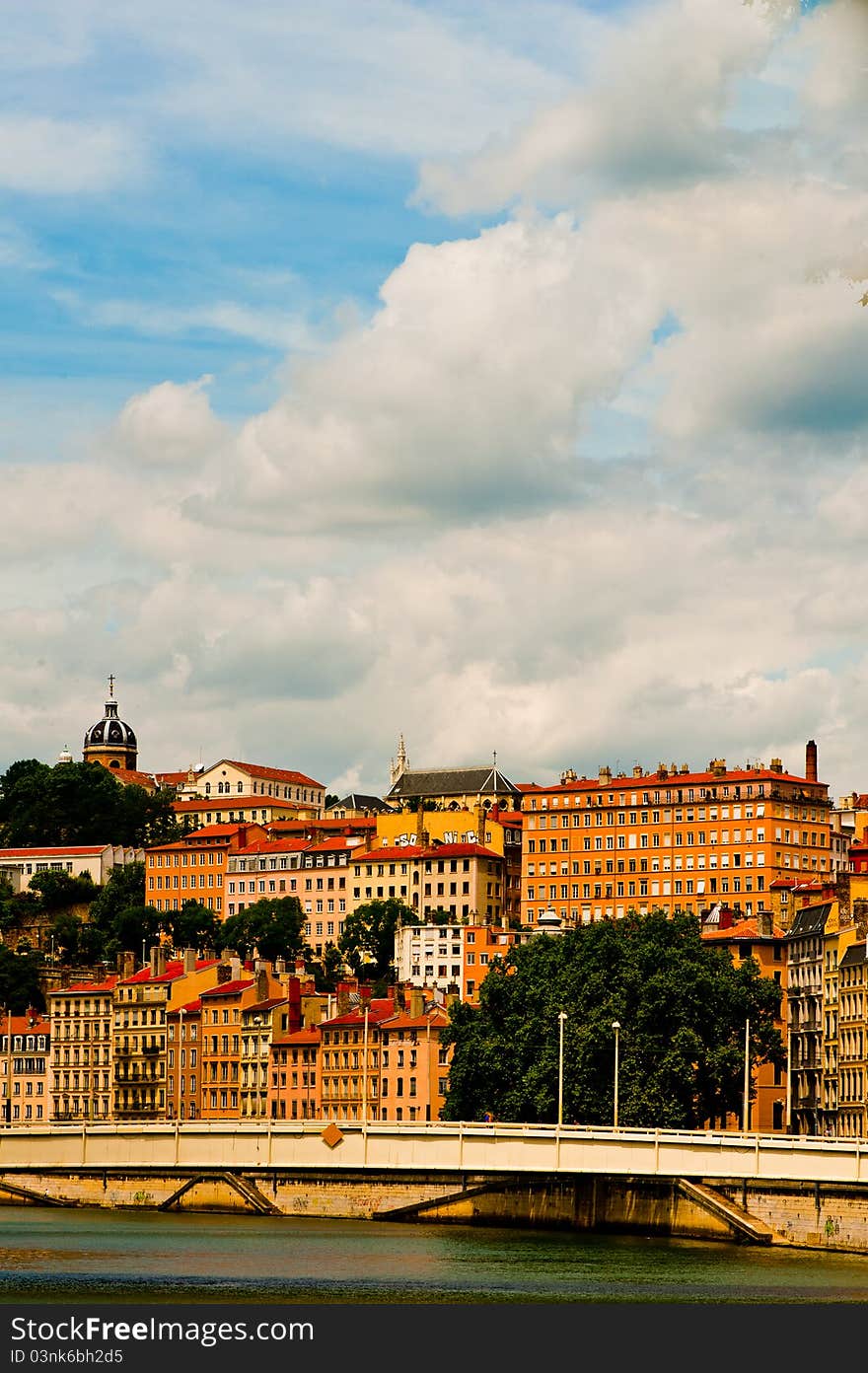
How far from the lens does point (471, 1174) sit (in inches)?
4080

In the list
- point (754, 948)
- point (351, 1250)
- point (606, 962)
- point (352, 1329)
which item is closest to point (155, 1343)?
point (352, 1329)

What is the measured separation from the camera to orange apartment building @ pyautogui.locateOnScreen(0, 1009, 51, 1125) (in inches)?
6747

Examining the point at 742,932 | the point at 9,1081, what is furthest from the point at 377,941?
the point at 742,932

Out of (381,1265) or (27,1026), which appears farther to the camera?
(27,1026)

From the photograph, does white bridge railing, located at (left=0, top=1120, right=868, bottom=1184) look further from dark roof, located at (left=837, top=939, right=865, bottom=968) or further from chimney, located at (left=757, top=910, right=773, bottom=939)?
chimney, located at (left=757, top=910, right=773, bottom=939)

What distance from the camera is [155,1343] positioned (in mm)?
53438

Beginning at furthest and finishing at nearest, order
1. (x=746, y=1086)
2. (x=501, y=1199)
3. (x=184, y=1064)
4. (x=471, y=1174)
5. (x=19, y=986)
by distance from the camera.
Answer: (x=19, y=986), (x=184, y=1064), (x=746, y=1086), (x=501, y=1199), (x=471, y=1174)

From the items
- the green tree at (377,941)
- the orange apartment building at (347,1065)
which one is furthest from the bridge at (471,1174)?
the green tree at (377,941)

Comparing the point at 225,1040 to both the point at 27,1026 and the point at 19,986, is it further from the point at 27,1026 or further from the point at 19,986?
the point at 19,986

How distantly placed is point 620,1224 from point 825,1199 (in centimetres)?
1159

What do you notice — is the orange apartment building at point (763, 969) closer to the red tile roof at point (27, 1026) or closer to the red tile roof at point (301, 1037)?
the red tile roof at point (301, 1037)

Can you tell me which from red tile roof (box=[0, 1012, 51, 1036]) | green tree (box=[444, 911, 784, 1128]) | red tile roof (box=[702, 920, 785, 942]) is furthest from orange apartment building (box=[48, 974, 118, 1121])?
green tree (box=[444, 911, 784, 1128])

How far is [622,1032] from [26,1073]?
64.7 meters

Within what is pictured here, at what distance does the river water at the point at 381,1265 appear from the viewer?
72500 millimetres
